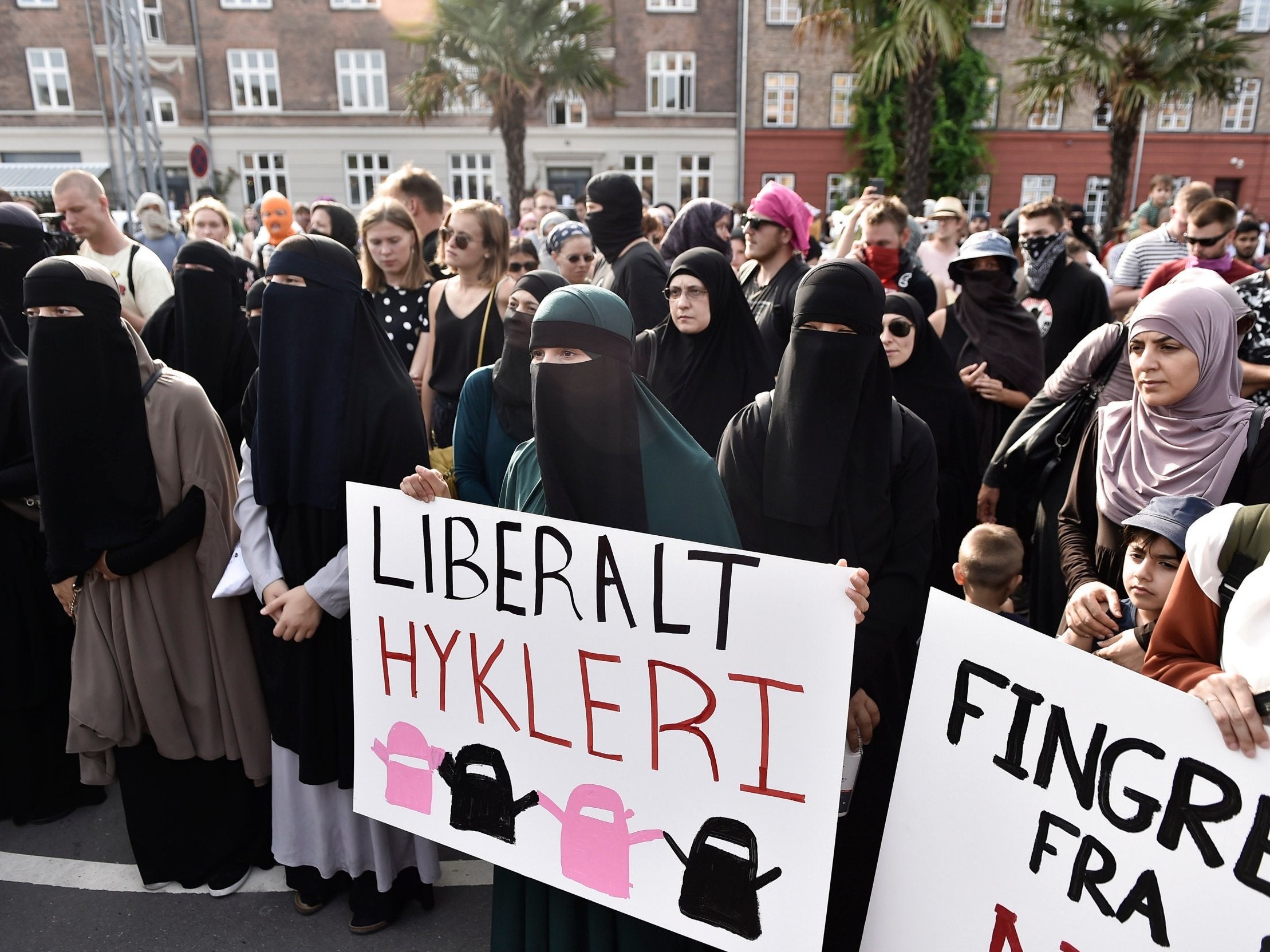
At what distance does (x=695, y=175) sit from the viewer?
29.1 meters

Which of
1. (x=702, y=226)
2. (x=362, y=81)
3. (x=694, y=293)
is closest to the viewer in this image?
(x=694, y=293)

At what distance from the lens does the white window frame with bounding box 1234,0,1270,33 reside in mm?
28578

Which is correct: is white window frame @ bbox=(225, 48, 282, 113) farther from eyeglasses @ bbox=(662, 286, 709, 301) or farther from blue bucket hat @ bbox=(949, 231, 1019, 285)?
eyeglasses @ bbox=(662, 286, 709, 301)

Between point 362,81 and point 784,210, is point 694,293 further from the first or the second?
point 362,81

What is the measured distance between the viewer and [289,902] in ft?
9.43

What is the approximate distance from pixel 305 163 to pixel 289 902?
96.7 ft

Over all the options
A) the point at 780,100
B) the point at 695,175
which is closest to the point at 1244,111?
the point at 780,100

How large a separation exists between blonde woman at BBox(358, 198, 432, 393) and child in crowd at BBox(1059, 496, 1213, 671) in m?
3.21

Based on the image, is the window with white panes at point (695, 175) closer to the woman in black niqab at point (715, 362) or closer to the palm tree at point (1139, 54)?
the palm tree at point (1139, 54)

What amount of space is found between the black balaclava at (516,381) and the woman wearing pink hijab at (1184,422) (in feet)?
5.56

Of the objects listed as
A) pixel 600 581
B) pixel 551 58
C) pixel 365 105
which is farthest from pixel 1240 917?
pixel 365 105

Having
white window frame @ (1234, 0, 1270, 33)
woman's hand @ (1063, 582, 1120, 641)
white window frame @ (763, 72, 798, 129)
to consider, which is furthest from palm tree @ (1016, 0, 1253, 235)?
white window frame @ (1234, 0, 1270, 33)

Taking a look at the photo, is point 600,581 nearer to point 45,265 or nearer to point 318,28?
point 45,265

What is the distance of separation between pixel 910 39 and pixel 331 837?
12.9 m
